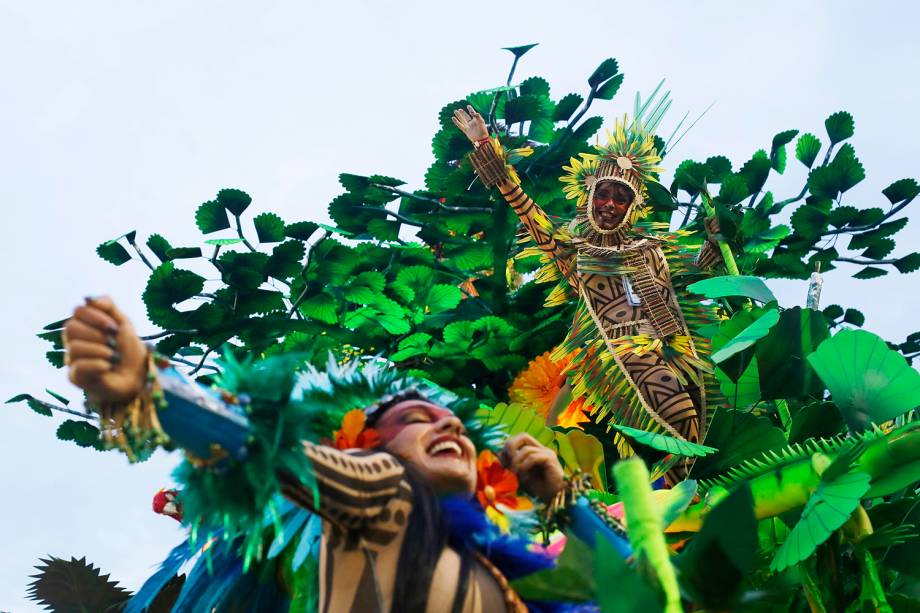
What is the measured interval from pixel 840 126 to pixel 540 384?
2139mm

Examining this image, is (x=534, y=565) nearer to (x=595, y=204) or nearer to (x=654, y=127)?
(x=595, y=204)

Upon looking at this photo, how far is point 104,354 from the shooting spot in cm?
151

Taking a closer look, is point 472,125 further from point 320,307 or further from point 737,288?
point 737,288

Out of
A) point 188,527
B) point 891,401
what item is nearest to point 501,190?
point 891,401

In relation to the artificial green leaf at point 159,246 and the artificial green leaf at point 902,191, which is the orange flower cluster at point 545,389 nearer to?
the artificial green leaf at point 159,246

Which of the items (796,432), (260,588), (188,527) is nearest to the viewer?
(188,527)

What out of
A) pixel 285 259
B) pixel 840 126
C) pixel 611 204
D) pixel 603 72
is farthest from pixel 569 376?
pixel 840 126

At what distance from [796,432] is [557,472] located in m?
1.36

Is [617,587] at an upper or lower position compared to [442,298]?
lower

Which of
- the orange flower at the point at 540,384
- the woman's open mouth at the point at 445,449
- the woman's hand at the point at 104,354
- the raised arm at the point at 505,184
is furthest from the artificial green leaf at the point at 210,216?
the woman's hand at the point at 104,354

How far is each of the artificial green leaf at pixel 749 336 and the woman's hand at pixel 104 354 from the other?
2047 millimetres

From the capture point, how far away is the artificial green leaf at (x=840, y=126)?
17.5 feet

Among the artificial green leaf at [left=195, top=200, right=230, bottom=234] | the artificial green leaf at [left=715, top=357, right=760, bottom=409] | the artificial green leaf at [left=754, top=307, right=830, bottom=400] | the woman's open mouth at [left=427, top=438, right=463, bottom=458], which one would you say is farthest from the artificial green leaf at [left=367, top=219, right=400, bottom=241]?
the woman's open mouth at [left=427, top=438, right=463, bottom=458]

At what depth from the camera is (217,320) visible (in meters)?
4.30
